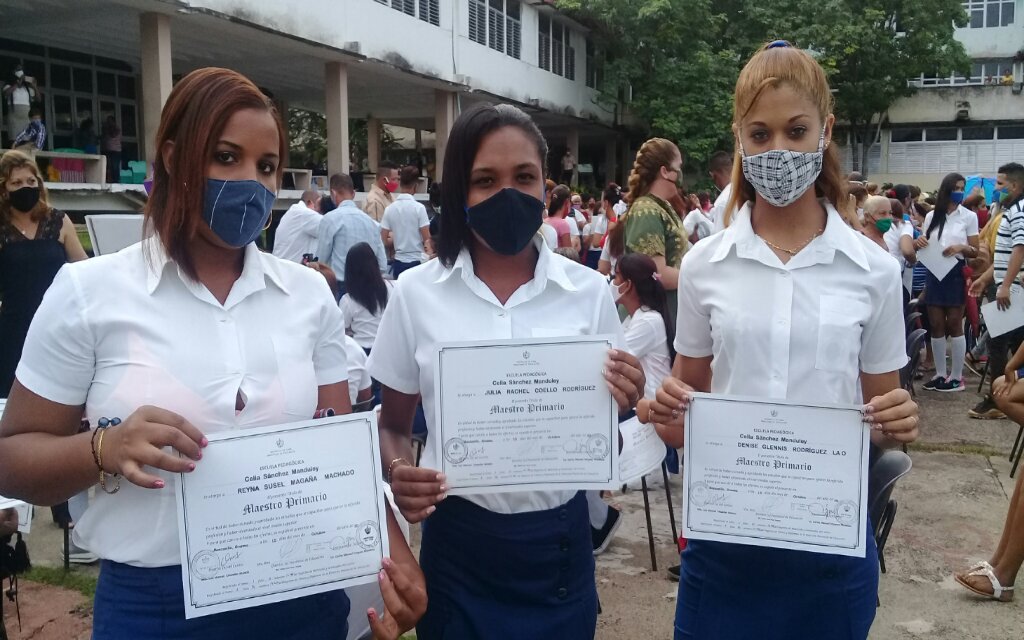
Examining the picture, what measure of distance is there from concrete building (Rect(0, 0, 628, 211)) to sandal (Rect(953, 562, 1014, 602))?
35.4 ft

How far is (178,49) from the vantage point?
17.1 meters

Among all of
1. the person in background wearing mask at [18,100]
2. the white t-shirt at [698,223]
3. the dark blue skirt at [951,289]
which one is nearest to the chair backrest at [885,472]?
the white t-shirt at [698,223]

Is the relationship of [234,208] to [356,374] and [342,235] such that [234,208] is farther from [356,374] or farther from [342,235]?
[342,235]

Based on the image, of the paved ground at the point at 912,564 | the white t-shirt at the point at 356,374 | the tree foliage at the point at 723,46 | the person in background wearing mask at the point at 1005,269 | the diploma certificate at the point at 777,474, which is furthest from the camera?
the tree foliage at the point at 723,46

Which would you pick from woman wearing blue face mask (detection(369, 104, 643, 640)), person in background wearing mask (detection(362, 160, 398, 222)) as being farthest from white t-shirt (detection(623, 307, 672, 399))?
person in background wearing mask (detection(362, 160, 398, 222))

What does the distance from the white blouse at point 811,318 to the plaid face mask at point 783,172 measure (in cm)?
12

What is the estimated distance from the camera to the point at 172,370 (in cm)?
163

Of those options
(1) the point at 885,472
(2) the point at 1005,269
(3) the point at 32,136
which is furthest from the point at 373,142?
(1) the point at 885,472

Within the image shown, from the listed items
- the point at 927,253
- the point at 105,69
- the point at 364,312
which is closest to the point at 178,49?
the point at 105,69

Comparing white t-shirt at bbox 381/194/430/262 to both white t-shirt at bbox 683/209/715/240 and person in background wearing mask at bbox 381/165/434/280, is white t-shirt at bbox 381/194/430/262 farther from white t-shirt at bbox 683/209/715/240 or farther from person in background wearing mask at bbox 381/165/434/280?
white t-shirt at bbox 683/209/715/240

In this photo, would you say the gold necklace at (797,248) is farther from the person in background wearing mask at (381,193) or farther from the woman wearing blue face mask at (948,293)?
the person in background wearing mask at (381,193)

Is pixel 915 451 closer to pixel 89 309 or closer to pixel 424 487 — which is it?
pixel 424 487

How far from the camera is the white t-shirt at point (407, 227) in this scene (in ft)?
32.9

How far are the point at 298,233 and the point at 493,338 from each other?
745cm
